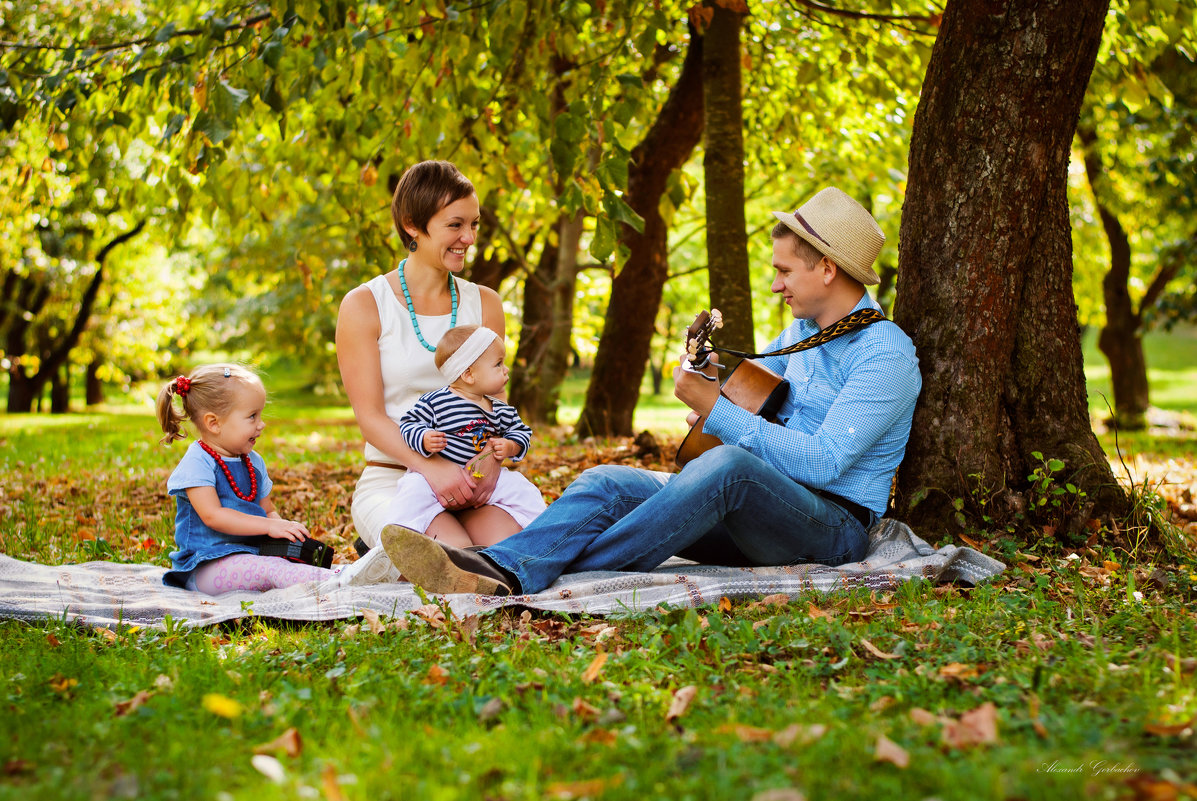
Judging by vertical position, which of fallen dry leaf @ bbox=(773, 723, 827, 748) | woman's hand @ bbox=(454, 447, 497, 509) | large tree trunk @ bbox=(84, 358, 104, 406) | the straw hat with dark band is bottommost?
large tree trunk @ bbox=(84, 358, 104, 406)

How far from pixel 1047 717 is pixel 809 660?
75 cm

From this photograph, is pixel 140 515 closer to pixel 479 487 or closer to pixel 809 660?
pixel 479 487

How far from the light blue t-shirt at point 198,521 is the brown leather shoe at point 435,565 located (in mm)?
1055

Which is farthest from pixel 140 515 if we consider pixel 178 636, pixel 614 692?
pixel 614 692

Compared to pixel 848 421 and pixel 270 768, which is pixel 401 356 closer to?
pixel 848 421

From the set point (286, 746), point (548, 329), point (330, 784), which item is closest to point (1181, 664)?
point (330, 784)

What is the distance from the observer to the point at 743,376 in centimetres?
429

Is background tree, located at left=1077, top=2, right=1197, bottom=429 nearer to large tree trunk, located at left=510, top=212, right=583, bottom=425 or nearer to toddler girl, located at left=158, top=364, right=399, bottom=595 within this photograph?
large tree trunk, located at left=510, top=212, right=583, bottom=425

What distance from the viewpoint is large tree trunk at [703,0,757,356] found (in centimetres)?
620

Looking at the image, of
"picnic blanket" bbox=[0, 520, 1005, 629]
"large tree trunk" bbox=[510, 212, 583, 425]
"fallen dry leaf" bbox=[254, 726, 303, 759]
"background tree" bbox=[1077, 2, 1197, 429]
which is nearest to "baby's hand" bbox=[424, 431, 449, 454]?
"picnic blanket" bbox=[0, 520, 1005, 629]

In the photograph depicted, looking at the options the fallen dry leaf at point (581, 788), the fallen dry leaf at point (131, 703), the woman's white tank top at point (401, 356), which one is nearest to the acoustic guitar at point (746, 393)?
the woman's white tank top at point (401, 356)

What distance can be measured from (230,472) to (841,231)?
2883mm

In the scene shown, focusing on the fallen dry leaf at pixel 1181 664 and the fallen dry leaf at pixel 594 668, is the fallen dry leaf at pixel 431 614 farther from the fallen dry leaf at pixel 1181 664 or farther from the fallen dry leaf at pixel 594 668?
the fallen dry leaf at pixel 1181 664

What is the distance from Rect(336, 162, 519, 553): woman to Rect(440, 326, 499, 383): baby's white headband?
1.13ft
